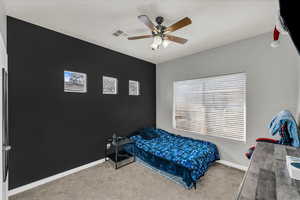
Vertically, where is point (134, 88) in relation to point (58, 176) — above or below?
above

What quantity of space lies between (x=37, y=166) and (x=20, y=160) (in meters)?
0.27

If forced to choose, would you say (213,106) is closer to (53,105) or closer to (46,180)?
(53,105)

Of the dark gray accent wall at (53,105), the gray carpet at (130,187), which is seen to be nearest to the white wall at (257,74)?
the gray carpet at (130,187)

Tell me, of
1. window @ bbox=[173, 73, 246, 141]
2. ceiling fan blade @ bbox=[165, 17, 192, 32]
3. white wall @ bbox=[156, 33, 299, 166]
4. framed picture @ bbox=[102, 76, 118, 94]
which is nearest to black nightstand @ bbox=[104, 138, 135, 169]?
framed picture @ bbox=[102, 76, 118, 94]

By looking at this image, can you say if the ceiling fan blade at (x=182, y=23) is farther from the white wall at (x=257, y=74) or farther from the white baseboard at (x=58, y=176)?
the white baseboard at (x=58, y=176)

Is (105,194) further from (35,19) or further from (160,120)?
(35,19)

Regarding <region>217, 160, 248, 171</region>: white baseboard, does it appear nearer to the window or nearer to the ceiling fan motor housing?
the window

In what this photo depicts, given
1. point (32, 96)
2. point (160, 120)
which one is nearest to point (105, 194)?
point (32, 96)

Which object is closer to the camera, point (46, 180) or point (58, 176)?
point (46, 180)

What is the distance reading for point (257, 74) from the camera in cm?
249

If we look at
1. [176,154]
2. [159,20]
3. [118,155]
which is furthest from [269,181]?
[118,155]

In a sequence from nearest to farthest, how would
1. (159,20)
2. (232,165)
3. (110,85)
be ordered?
(159,20) < (232,165) < (110,85)

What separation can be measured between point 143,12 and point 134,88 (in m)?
2.18

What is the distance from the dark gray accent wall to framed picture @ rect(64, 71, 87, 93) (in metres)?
0.08
